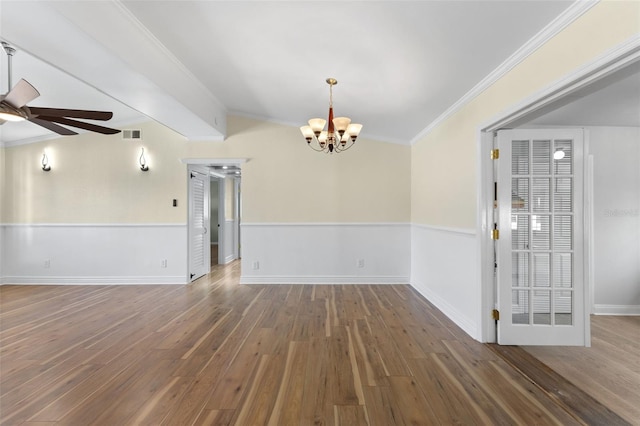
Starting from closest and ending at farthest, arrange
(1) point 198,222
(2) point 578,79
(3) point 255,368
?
(2) point 578,79, (3) point 255,368, (1) point 198,222

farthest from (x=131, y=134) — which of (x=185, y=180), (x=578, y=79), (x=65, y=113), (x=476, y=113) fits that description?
(x=578, y=79)

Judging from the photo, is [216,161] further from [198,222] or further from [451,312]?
[451,312]

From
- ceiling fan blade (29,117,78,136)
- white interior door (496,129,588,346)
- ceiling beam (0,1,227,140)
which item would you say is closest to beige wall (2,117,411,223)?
ceiling beam (0,1,227,140)

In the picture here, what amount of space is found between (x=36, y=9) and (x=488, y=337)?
454 cm

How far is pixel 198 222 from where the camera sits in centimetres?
611

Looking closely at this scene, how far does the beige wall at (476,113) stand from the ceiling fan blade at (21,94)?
385 centimetres

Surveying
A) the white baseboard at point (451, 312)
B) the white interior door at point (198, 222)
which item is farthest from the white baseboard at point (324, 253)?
the white interior door at point (198, 222)

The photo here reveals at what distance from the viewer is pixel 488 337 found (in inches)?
121

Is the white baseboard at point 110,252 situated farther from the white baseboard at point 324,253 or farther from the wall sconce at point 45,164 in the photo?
the white baseboard at point 324,253

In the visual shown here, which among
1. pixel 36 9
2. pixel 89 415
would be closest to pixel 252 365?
pixel 89 415

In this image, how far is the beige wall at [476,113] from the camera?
5.85 feet

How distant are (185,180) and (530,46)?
5332 millimetres

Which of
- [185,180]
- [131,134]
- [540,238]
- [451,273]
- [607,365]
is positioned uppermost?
[131,134]

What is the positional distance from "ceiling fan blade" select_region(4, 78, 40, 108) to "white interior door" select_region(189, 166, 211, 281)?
10.7 ft
